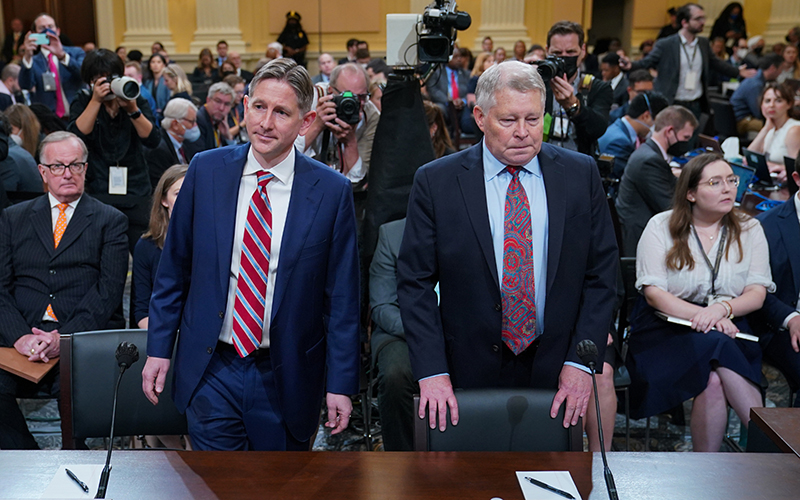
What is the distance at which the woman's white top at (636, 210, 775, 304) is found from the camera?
10.8 ft

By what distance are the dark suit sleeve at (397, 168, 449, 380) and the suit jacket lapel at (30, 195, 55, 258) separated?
70.1 inches

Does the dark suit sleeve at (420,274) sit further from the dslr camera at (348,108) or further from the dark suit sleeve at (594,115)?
the dark suit sleeve at (594,115)

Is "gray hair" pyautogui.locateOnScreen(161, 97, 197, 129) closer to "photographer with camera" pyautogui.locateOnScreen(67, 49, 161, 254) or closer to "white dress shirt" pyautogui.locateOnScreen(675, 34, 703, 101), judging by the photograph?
"photographer with camera" pyautogui.locateOnScreen(67, 49, 161, 254)

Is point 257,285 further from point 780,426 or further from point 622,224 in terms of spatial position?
point 622,224

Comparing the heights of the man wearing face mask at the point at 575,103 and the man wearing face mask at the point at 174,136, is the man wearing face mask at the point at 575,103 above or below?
above

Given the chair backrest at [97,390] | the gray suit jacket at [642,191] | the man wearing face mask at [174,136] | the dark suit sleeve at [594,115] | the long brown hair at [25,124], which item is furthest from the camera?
the long brown hair at [25,124]

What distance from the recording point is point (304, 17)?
14719 millimetres

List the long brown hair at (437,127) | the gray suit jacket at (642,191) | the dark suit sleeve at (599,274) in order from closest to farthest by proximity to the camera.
Result: the dark suit sleeve at (599,274) < the long brown hair at (437,127) < the gray suit jacket at (642,191)

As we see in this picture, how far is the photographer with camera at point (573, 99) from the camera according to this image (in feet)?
11.6

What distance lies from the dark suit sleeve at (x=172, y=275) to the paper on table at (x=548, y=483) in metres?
1.01

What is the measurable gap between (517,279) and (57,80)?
7899mm

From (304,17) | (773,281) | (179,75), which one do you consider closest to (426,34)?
(773,281)

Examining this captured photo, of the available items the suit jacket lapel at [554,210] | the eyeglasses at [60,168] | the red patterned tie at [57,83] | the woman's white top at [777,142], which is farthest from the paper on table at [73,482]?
the red patterned tie at [57,83]

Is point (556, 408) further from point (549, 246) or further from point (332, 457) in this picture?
point (332, 457)
